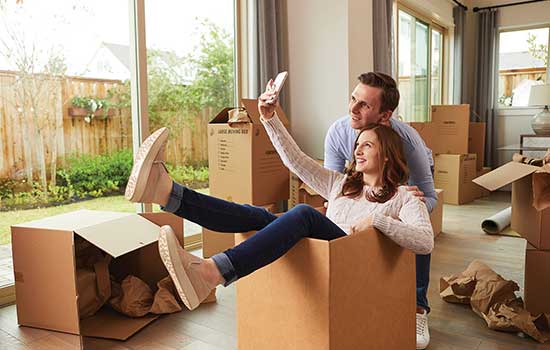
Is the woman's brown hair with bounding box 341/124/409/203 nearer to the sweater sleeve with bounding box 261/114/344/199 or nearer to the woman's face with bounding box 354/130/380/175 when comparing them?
the woman's face with bounding box 354/130/380/175

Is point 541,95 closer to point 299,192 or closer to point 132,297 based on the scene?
point 299,192

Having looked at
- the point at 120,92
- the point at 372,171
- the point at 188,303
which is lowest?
the point at 188,303

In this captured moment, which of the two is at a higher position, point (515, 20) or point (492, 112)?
point (515, 20)

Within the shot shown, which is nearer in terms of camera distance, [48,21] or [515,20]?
[48,21]

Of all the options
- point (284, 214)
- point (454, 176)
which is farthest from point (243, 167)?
point (454, 176)

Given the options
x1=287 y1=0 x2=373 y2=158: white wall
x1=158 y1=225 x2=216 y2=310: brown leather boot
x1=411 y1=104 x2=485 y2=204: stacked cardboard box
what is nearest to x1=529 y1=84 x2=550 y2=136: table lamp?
x1=411 y1=104 x2=485 y2=204: stacked cardboard box

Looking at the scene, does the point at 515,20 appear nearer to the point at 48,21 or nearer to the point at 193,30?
the point at 193,30

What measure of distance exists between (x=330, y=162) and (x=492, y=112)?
4.98 meters

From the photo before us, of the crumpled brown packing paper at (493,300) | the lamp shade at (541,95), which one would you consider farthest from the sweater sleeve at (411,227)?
the lamp shade at (541,95)

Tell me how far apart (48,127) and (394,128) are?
72.9 inches

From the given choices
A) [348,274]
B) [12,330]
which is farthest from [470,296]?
[12,330]

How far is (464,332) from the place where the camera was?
6.67ft

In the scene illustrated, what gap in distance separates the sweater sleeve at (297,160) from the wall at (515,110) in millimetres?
5219

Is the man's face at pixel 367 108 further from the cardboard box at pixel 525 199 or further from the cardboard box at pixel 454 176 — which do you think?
the cardboard box at pixel 454 176
